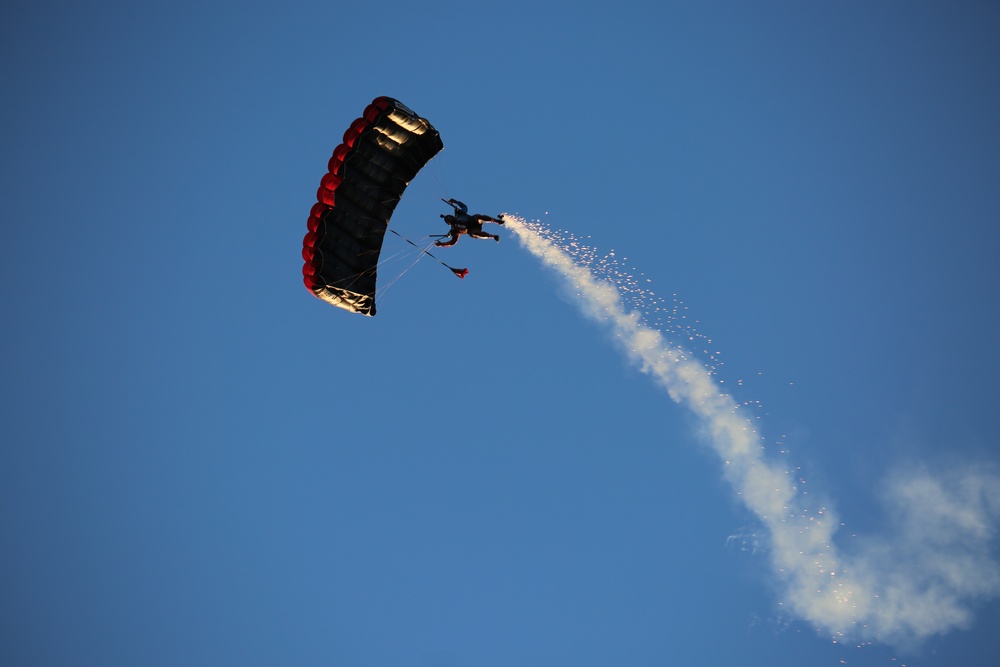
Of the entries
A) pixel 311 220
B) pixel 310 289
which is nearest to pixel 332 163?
pixel 311 220

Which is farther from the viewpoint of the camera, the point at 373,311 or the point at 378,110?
the point at 373,311

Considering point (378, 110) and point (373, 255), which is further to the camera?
point (373, 255)

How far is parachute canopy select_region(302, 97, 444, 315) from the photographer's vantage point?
30500 mm

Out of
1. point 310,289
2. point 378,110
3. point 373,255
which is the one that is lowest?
point 310,289

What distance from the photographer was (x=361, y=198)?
103 feet

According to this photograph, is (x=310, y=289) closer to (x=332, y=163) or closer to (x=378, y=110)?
(x=332, y=163)

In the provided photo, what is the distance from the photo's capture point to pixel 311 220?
101ft

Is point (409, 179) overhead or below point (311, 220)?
overhead

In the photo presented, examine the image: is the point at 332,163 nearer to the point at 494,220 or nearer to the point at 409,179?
the point at 409,179

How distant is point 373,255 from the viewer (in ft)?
105

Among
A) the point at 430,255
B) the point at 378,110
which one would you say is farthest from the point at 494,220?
the point at 378,110

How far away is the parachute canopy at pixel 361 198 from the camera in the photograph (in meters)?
30.5

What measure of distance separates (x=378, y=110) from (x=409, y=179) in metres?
3.07

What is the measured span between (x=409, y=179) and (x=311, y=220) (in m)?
3.89
